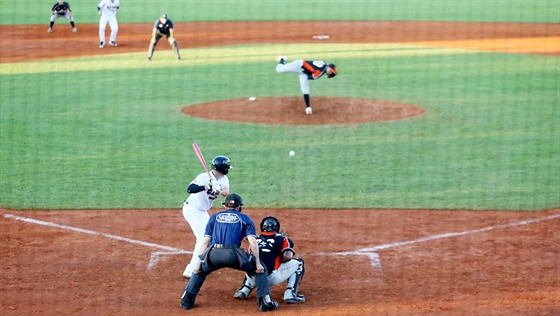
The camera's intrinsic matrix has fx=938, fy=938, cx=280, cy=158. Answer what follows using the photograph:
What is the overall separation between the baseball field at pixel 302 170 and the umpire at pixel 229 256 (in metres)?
0.21

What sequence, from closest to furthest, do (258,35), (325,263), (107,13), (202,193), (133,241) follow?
(202,193) → (325,263) → (133,241) → (107,13) → (258,35)

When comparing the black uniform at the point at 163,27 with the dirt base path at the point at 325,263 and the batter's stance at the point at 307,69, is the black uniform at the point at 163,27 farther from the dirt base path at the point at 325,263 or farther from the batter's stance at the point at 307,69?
the dirt base path at the point at 325,263

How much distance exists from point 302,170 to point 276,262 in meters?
6.72

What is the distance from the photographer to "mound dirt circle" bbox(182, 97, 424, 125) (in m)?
21.2

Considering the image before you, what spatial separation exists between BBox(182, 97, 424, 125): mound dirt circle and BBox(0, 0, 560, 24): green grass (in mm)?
23265

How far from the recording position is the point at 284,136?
19609 millimetres

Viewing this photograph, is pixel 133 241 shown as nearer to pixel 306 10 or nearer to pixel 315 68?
pixel 315 68

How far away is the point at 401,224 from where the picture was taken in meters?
13.2

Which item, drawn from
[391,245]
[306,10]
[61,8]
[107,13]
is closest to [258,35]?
[107,13]

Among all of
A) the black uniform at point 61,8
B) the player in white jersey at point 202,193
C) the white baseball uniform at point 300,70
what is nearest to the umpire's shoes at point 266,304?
the player in white jersey at point 202,193

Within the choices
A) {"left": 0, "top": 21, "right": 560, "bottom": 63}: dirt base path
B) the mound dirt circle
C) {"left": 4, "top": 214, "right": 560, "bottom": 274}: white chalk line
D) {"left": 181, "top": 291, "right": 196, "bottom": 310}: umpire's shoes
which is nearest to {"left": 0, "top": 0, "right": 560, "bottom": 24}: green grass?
{"left": 0, "top": 21, "right": 560, "bottom": 63}: dirt base path

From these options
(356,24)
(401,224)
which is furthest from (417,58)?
(401,224)

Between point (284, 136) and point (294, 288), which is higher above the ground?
point (294, 288)

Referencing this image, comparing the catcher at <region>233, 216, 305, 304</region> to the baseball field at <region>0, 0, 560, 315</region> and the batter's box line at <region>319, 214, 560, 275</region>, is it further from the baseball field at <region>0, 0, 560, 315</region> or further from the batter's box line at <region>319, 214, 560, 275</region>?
the batter's box line at <region>319, 214, 560, 275</region>
